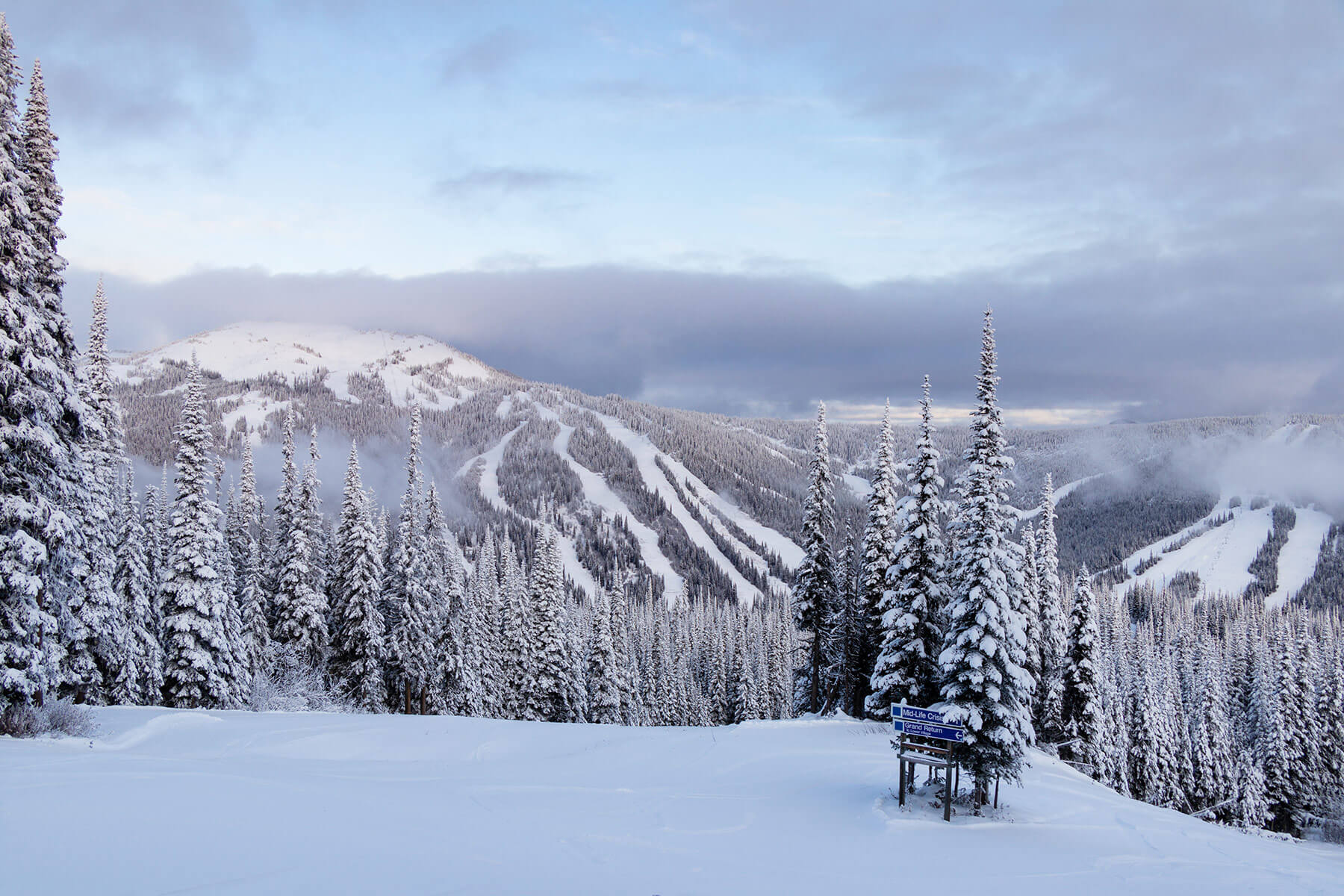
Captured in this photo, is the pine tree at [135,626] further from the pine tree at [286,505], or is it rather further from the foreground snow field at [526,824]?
the pine tree at [286,505]

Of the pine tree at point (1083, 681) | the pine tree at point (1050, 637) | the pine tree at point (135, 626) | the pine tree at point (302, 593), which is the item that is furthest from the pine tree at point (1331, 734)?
the pine tree at point (135, 626)

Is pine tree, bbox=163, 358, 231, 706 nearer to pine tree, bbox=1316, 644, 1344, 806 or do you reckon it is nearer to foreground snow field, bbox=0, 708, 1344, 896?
foreground snow field, bbox=0, 708, 1344, 896

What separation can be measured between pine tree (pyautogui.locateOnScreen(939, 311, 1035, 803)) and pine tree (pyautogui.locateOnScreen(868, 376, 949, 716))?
825cm

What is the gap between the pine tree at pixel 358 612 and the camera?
39812 millimetres

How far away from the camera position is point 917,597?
28.8 meters

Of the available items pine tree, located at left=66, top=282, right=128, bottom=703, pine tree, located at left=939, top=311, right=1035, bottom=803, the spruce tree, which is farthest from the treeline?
pine tree, located at left=66, top=282, right=128, bottom=703

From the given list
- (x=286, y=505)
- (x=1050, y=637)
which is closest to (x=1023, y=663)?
(x=1050, y=637)

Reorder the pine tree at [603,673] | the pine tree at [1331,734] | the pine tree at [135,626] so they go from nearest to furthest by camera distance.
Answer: the pine tree at [135,626], the pine tree at [603,673], the pine tree at [1331,734]

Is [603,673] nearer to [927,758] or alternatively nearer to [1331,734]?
[927,758]

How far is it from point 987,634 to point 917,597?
10291 millimetres

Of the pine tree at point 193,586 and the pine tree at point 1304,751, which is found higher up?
the pine tree at point 193,586

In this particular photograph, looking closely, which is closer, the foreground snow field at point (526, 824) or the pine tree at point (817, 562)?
the foreground snow field at point (526, 824)

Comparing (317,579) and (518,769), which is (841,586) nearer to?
(518,769)

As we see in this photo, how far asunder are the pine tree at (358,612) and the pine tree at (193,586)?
838cm
